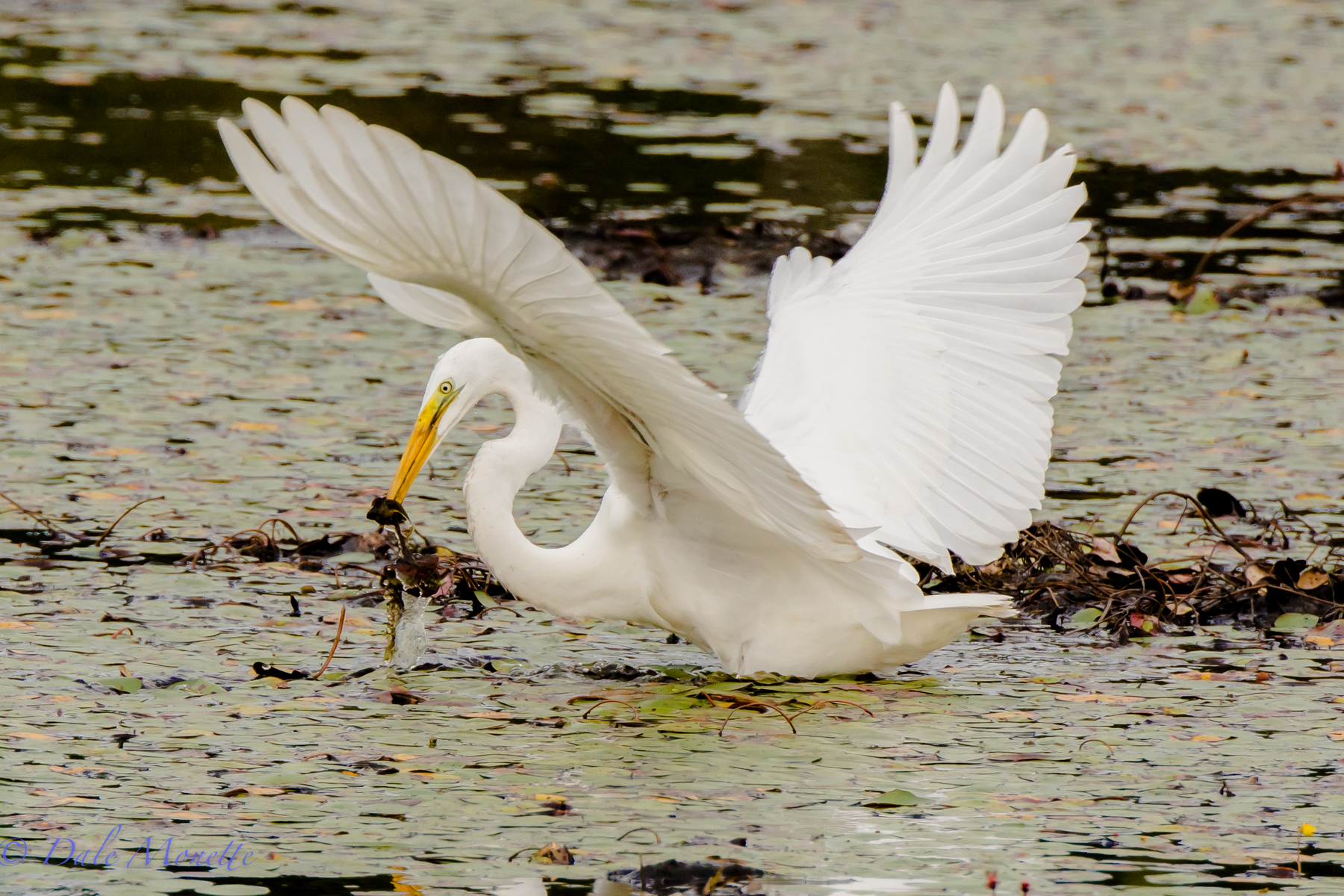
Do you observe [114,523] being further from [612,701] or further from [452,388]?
[612,701]

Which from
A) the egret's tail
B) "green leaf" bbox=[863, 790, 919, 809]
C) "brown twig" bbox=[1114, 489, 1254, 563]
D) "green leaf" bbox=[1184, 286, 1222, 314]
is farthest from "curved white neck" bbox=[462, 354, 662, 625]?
"green leaf" bbox=[1184, 286, 1222, 314]

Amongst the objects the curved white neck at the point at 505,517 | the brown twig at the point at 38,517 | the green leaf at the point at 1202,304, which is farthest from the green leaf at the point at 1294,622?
the green leaf at the point at 1202,304

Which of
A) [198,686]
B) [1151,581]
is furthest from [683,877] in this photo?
[1151,581]

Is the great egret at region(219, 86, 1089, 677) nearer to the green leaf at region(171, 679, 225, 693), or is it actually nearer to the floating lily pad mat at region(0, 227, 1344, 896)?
the floating lily pad mat at region(0, 227, 1344, 896)

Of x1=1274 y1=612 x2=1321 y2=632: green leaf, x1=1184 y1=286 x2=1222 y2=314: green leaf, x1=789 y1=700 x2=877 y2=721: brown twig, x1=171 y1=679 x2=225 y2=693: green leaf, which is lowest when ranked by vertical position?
x1=171 y1=679 x2=225 y2=693: green leaf

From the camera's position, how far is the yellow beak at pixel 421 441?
491 centimetres

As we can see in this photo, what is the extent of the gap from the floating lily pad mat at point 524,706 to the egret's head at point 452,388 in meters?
0.49

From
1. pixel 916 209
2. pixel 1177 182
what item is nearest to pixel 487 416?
pixel 916 209

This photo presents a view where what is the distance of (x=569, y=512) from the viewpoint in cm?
619

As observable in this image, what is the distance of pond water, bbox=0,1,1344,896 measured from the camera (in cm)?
376

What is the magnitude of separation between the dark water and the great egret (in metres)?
4.11

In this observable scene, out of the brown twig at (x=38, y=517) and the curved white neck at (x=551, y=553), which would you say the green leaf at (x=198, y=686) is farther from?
the brown twig at (x=38, y=517)

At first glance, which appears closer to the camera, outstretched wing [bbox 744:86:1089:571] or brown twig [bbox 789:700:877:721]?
brown twig [bbox 789:700:877:721]

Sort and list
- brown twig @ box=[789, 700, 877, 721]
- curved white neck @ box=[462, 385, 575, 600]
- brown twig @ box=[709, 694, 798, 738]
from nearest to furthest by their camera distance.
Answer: brown twig @ box=[709, 694, 798, 738] < brown twig @ box=[789, 700, 877, 721] < curved white neck @ box=[462, 385, 575, 600]
